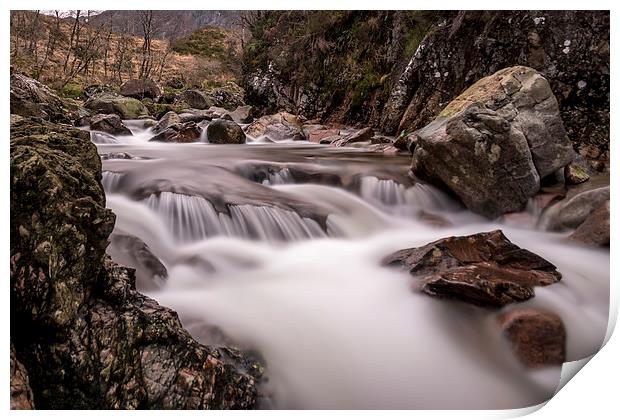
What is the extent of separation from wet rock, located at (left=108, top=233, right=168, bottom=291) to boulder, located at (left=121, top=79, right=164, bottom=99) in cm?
765

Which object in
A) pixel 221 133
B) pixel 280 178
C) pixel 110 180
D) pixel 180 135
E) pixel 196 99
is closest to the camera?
pixel 110 180

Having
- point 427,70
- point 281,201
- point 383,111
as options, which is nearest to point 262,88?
point 383,111

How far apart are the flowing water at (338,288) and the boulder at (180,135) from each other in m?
2.53

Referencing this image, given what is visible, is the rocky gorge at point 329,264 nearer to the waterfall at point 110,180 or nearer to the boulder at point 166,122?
the waterfall at point 110,180

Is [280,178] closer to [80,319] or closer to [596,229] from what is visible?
[596,229]

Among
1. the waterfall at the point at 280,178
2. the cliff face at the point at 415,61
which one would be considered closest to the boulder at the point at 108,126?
the cliff face at the point at 415,61

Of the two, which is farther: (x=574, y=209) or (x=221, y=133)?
(x=221, y=133)

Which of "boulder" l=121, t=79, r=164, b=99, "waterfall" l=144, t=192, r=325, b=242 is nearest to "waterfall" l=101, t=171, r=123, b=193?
"waterfall" l=144, t=192, r=325, b=242

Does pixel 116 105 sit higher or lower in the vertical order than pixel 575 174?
lower

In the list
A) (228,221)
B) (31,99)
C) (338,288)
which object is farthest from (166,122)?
(338,288)

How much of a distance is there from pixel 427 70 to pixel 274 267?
11.6 ft

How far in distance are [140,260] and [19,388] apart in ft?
3.29

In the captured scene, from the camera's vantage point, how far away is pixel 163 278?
6.32ft

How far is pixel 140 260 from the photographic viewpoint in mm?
1945
